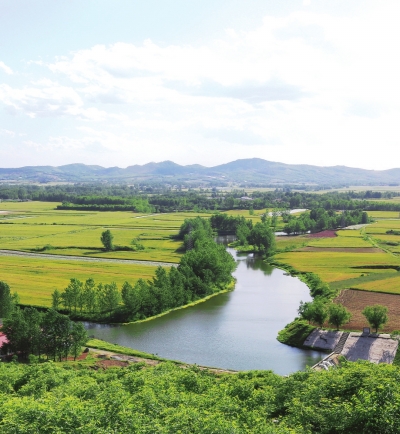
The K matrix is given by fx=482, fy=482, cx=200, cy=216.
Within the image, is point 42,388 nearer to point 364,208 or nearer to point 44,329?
point 44,329

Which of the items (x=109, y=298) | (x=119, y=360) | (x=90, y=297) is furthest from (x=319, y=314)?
(x=90, y=297)

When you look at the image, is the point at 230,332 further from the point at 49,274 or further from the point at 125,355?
the point at 49,274

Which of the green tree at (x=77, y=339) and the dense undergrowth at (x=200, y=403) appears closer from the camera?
the dense undergrowth at (x=200, y=403)

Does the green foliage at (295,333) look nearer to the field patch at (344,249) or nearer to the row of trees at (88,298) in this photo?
the row of trees at (88,298)

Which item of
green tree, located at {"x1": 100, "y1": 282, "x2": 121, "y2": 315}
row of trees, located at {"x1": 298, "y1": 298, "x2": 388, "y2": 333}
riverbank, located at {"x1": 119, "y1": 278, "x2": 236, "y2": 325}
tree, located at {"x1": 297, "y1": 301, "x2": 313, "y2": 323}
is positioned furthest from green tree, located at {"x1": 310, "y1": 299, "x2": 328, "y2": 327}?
green tree, located at {"x1": 100, "y1": 282, "x2": 121, "y2": 315}

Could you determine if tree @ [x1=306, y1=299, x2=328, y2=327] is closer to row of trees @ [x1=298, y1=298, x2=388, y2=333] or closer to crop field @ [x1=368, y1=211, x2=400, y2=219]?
row of trees @ [x1=298, y1=298, x2=388, y2=333]


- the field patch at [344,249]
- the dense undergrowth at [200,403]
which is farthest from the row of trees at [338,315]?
the field patch at [344,249]
